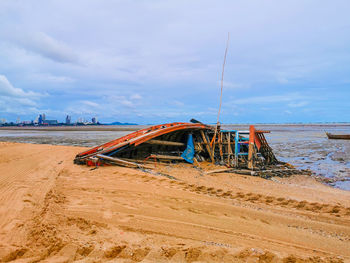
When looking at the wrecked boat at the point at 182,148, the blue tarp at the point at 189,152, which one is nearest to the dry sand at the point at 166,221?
the wrecked boat at the point at 182,148

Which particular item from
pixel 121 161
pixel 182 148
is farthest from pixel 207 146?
pixel 121 161

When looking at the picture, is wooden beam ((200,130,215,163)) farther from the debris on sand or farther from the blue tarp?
the blue tarp

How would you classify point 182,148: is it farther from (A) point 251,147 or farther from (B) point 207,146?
(A) point 251,147

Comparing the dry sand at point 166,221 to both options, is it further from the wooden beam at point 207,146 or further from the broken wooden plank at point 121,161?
→ the wooden beam at point 207,146

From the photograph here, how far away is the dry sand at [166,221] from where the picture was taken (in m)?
2.89

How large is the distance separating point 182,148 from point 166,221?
763 cm

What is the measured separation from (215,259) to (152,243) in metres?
0.94

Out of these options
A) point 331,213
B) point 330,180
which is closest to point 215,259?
point 331,213

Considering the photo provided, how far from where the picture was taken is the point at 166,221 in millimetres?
3855

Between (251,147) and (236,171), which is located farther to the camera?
(251,147)

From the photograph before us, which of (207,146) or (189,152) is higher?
(207,146)

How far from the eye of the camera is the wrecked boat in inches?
357

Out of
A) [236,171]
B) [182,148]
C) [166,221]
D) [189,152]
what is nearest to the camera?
[166,221]

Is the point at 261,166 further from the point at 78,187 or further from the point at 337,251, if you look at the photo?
the point at 78,187
